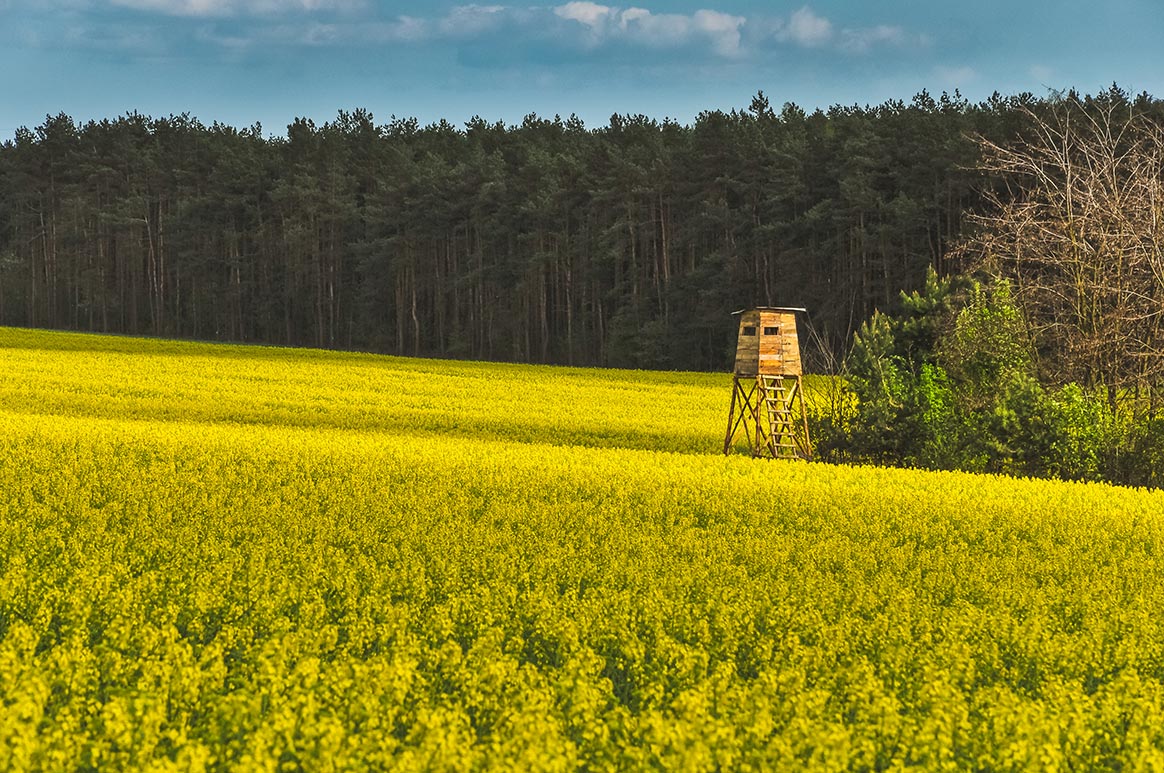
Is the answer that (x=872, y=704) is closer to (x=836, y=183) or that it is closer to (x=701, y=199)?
(x=836, y=183)

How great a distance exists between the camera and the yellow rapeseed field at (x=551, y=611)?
6410 millimetres

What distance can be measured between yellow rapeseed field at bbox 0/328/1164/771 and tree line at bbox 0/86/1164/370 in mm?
27022

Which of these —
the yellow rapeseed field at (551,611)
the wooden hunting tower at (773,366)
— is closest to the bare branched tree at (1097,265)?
the wooden hunting tower at (773,366)

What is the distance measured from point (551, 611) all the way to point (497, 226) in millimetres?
69117

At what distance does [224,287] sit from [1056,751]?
93.3m

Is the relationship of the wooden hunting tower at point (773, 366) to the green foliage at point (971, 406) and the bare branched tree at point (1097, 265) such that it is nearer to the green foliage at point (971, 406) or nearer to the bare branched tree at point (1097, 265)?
the green foliage at point (971, 406)

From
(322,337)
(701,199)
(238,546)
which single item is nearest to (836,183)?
(701,199)

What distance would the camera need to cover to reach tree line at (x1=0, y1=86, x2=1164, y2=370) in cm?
5694

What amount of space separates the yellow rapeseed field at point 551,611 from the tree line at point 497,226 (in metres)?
27.0

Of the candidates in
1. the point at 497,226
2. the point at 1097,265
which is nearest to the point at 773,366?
the point at 1097,265

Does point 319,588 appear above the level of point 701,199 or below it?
below

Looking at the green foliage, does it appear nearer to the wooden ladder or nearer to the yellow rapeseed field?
the wooden ladder

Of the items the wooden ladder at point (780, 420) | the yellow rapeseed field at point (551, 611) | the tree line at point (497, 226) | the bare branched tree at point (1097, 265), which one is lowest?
the yellow rapeseed field at point (551, 611)

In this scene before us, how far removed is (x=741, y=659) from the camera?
8953mm
